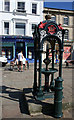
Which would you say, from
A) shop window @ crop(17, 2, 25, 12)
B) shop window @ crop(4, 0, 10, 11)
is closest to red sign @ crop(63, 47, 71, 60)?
shop window @ crop(17, 2, 25, 12)

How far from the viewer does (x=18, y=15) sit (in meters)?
19.4

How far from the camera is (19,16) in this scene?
19375mm

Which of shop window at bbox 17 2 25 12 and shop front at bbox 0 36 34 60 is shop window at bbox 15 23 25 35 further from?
shop window at bbox 17 2 25 12

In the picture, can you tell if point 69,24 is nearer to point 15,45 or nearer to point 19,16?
point 19,16

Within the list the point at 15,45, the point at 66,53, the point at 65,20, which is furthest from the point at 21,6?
the point at 66,53

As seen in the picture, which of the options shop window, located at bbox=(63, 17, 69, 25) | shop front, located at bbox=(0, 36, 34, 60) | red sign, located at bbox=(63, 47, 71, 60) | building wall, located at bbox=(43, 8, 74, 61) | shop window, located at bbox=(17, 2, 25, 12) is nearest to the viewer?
shop front, located at bbox=(0, 36, 34, 60)

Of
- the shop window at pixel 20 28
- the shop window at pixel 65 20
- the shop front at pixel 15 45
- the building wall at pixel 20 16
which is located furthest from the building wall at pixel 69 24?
the shop front at pixel 15 45

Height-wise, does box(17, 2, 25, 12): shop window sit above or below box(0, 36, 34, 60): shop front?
above

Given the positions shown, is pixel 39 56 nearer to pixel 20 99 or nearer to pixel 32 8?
pixel 20 99

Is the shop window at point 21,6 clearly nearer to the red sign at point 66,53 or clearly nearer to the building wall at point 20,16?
the building wall at point 20,16

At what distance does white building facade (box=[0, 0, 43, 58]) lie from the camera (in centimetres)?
1900

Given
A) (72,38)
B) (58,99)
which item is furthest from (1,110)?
(72,38)

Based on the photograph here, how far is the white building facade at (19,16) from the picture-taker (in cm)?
1900

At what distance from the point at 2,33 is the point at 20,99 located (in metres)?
15.5
